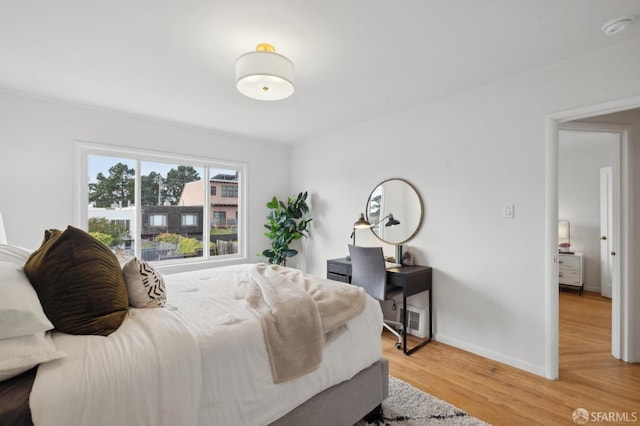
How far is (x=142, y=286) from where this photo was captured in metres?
1.62

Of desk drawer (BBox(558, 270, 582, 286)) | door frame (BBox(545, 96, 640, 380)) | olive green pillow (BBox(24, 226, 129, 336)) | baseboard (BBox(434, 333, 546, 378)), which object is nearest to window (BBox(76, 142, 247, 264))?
olive green pillow (BBox(24, 226, 129, 336))

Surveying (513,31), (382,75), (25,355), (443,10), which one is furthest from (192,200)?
(513,31)

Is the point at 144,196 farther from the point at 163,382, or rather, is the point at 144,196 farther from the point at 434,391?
the point at 434,391

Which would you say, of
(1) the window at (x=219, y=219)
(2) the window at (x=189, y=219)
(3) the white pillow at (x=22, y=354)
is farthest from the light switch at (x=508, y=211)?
(2) the window at (x=189, y=219)

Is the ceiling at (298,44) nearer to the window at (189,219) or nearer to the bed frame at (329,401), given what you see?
the window at (189,219)

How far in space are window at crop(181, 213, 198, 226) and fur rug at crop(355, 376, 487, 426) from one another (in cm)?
320

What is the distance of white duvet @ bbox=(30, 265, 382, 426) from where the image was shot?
968 mm

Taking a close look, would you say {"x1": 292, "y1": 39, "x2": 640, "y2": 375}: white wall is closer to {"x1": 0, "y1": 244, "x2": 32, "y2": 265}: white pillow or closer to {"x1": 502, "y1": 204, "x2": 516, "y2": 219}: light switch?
{"x1": 502, "y1": 204, "x2": 516, "y2": 219}: light switch

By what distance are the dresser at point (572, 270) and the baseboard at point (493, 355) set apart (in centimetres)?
329

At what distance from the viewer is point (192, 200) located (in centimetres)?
417

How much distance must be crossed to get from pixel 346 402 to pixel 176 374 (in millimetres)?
998

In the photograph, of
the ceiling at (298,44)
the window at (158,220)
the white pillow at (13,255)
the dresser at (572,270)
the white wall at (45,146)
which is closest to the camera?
the white pillow at (13,255)

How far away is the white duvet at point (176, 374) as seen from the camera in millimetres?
968

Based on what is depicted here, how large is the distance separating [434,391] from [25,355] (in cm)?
236
